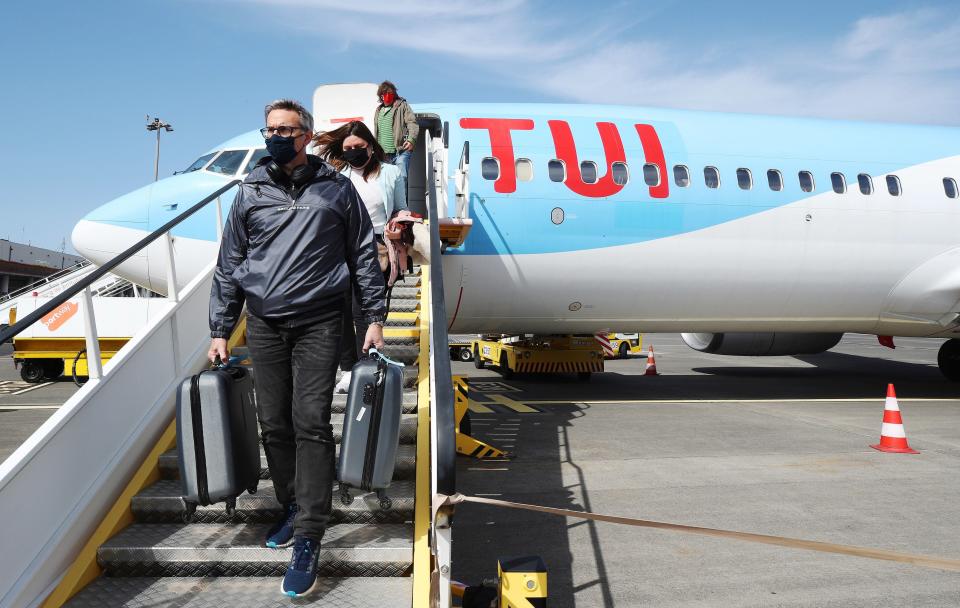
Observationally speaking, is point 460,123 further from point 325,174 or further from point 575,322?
point 325,174

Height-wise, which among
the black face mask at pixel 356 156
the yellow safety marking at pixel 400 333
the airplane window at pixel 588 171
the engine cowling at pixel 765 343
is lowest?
the engine cowling at pixel 765 343

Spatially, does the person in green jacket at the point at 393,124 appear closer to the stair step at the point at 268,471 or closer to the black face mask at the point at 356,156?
the black face mask at the point at 356,156

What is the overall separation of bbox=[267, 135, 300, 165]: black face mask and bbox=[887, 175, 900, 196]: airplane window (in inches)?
347

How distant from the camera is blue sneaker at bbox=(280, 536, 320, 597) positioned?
2875 millimetres

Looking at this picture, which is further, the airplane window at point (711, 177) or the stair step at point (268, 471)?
the airplane window at point (711, 177)

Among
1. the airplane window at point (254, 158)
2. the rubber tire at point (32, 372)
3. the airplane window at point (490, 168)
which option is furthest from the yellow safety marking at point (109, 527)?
the rubber tire at point (32, 372)

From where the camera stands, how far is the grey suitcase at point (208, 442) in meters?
3.13

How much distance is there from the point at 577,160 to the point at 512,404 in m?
3.91

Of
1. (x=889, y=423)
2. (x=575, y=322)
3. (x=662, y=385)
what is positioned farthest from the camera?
(x=662, y=385)

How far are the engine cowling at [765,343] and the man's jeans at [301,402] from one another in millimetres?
11194

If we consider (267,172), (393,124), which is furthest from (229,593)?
(393,124)

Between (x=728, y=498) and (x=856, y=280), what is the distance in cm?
500

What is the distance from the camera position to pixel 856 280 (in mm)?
8969

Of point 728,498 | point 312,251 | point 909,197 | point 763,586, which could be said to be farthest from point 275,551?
point 909,197
